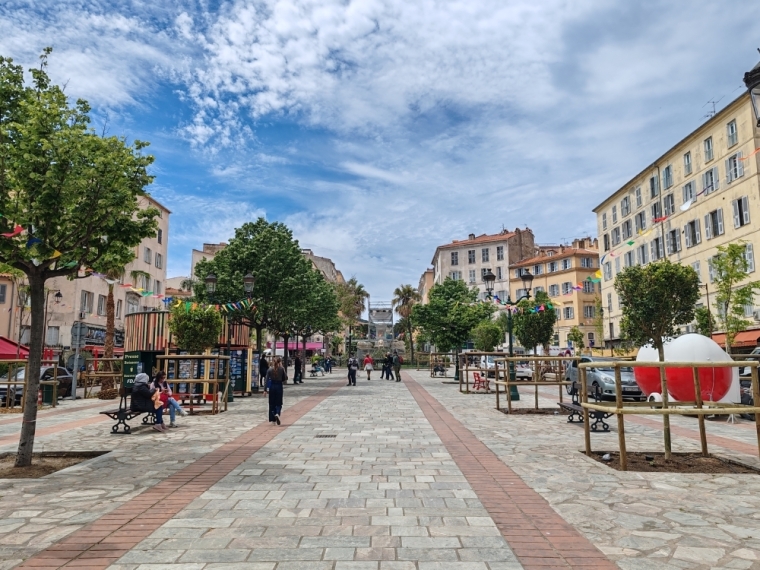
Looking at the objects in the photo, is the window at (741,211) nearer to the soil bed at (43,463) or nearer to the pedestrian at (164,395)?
the pedestrian at (164,395)

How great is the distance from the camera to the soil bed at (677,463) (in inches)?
305

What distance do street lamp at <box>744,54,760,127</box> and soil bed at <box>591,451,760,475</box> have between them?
5005mm

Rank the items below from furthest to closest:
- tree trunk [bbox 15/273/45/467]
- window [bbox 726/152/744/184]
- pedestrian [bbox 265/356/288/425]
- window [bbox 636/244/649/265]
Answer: window [bbox 636/244/649/265], window [bbox 726/152/744/184], pedestrian [bbox 265/356/288/425], tree trunk [bbox 15/273/45/467]

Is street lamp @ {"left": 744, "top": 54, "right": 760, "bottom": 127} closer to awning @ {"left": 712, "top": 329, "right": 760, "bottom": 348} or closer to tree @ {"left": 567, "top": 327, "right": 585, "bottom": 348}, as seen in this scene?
awning @ {"left": 712, "top": 329, "right": 760, "bottom": 348}

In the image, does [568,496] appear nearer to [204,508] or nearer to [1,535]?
[204,508]

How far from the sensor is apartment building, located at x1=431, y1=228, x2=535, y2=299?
76062 millimetres

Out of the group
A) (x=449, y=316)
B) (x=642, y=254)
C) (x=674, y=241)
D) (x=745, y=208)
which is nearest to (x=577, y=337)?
(x=642, y=254)

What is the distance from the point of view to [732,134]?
31.1 metres

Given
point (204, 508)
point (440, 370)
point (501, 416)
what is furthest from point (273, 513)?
point (440, 370)

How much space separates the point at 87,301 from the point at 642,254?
42032mm

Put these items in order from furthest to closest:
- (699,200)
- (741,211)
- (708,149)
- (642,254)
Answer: (642,254) < (699,200) < (708,149) < (741,211)

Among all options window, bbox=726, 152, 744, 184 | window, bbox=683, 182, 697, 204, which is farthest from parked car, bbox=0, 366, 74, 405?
window, bbox=683, 182, 697, 204

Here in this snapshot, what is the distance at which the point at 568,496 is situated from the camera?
20.5 feet

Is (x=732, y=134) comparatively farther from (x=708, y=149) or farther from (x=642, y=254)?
(x=642, y=254)
